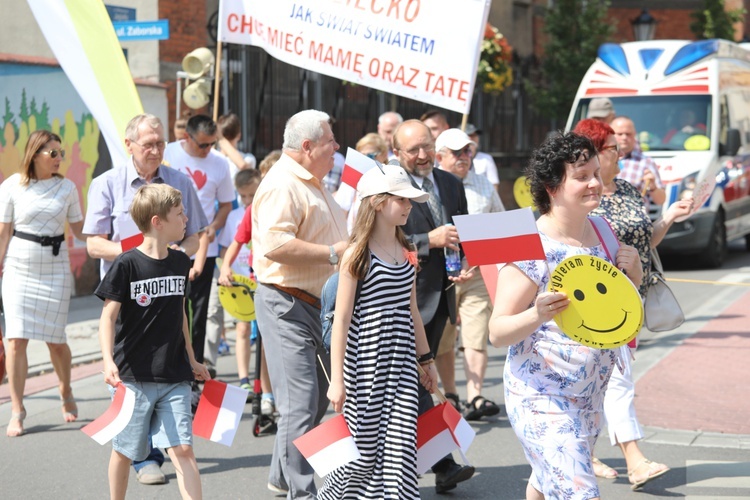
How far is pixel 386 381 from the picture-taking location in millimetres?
4988

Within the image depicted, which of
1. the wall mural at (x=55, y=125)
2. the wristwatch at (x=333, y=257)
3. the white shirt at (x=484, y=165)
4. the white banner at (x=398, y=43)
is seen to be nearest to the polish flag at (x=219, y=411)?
the wristwatch at (x=333, y=257)

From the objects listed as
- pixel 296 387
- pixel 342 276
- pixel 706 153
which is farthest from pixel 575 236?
pixel 706 153

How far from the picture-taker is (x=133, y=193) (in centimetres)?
663

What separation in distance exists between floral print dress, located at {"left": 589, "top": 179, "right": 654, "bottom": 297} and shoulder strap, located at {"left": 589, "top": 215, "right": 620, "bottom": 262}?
1.48 meters

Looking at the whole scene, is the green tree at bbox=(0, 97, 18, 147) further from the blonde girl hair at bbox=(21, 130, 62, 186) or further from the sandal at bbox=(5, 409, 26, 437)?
the sandal at bbox=(5, 409, 26, 437)

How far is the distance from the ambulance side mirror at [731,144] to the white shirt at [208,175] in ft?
32.2

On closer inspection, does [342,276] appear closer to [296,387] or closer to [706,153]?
[296,387]

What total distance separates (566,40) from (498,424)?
735 inches

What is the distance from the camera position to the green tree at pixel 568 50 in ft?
81.5

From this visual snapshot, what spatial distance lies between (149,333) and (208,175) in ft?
10.3

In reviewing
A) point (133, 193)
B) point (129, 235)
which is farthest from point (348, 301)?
point (133, 193)

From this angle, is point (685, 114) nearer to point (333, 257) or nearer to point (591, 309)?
point (333, 257)

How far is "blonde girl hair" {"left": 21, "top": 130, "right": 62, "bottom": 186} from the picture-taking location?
752cm

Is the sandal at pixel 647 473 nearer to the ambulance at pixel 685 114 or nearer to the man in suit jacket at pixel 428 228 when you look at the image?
the man in suit jacket at pixel 428 228
